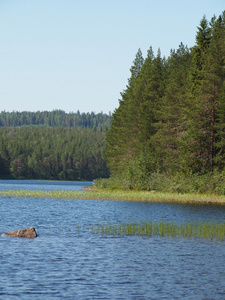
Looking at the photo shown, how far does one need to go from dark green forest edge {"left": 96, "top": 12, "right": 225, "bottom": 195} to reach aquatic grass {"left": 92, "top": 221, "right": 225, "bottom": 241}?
2290 cm

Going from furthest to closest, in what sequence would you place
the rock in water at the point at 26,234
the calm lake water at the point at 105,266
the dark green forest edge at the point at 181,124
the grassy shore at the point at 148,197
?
the dark green forest edge at the point at 181,124, the grassy shore at the point at 148,197, the rock in water at the point at 26,234, the calm lake water at the point at 105,266

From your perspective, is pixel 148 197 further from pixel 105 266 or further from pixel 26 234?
pixel 105 266

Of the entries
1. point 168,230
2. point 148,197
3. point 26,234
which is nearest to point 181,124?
point 148,197

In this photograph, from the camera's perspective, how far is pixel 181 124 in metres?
68.6

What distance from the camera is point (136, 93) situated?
280 ft

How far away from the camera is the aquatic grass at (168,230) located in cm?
3198

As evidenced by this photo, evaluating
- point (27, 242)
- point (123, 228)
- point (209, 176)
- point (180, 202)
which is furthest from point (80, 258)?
point (209, 176)

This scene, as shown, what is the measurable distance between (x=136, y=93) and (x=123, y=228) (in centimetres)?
5206

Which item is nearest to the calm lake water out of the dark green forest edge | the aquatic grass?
the aquatic grass

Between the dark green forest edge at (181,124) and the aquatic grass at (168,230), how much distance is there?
22.9m

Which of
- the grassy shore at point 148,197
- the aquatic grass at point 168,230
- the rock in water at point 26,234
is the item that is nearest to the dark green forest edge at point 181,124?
the grassy shore at point 148,197

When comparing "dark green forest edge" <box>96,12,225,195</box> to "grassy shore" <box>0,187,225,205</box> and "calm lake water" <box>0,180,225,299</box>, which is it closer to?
"grassy shore" <box>0,187,225,205</box>

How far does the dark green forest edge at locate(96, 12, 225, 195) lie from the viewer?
61531 mm

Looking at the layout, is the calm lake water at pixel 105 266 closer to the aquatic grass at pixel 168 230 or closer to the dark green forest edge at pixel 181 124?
the aquatic grass at pixel 168 230
